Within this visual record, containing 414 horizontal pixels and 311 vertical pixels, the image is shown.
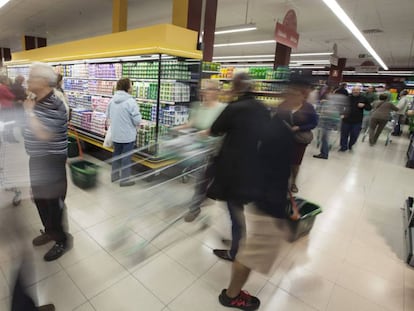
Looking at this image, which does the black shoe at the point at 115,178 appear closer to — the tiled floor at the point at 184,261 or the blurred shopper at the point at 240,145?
the tiled floor at the point at 184,261

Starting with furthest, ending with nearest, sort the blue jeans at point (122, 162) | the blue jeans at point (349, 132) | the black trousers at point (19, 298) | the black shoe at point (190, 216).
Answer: the blue jeans at point (349, 132), the blue jeans at point (122, 162), the black shoe at point (190, 216), the black trousers at point (19, 298)

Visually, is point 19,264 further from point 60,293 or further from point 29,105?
point 29,105

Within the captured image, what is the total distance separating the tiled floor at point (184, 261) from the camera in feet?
6.52

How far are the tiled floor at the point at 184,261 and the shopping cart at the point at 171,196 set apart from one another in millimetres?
16

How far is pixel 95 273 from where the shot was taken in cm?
217

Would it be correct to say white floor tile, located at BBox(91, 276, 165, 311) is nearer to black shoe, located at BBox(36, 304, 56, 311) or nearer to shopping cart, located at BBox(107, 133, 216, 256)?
black shoe, located at BBox(36, 304, 56, 311)

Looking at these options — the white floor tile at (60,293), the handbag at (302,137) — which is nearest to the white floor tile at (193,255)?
the white floor tile at (60,293)

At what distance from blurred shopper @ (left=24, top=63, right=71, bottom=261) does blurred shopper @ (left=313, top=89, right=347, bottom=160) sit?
580cm

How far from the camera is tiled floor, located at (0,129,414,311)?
199 cm

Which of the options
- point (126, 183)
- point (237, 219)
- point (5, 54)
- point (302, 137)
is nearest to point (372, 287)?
point (237, 219)

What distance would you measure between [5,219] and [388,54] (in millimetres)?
16958

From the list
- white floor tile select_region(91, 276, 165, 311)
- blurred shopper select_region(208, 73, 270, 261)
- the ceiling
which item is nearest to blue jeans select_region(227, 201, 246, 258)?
blurred shopper select_region(208, 73, 270, 261)

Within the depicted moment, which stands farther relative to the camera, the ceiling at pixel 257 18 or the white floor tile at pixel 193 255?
the ceiling at pixel 257 18

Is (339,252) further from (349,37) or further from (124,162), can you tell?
(349,37)
